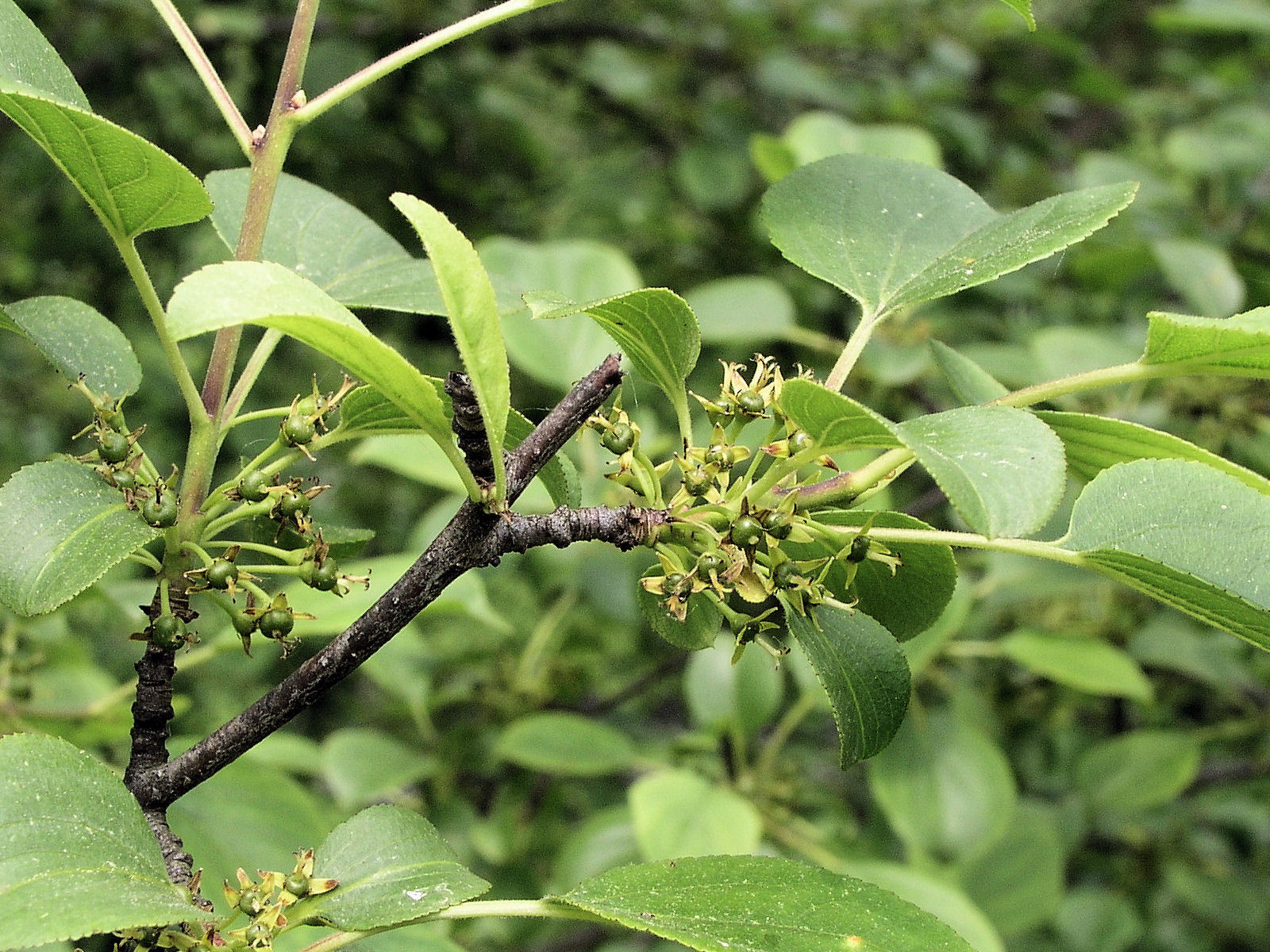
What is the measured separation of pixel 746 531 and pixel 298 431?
0.85 feet

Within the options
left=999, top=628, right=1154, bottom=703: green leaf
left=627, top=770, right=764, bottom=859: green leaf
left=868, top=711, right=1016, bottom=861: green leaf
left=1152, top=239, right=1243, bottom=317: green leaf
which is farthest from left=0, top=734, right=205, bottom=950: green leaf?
left=1152, top=239, right=1243, bottom=317: green leaf

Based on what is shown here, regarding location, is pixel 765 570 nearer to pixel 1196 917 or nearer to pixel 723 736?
pixel 723 736

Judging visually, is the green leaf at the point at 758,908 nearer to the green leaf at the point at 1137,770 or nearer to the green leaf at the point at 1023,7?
the green leaf at the point at 1023,7

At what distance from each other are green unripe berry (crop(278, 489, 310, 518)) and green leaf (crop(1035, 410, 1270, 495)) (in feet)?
1.38

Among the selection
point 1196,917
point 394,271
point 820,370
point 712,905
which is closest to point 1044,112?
Result: point 820,370

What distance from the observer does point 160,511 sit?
0.63 metres

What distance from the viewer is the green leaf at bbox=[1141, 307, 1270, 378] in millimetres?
593

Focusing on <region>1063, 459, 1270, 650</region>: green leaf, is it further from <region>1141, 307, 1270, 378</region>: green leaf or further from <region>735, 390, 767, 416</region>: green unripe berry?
<region>735, 390, 767, 416</region>: green unripe berry

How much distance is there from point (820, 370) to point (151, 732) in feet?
5.56

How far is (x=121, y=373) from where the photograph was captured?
726 mm

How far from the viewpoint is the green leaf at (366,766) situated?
157 cm

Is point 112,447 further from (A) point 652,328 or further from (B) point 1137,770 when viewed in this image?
(B) point 1137,770

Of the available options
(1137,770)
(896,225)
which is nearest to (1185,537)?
(896,225)

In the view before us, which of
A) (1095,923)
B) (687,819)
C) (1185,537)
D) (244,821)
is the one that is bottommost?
(1095,923)
